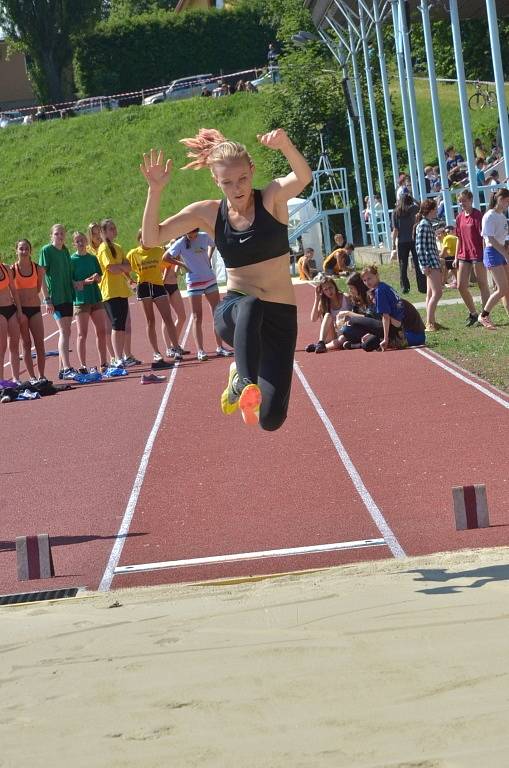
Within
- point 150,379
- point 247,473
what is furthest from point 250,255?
point 150,379

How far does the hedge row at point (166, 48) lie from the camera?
222 feet

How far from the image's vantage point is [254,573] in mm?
6895

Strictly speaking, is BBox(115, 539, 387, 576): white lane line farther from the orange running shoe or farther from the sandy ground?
the orange running shoe

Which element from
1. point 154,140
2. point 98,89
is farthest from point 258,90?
point 98,89

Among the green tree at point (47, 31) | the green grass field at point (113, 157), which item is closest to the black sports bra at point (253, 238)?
the green grass field at point (113, 157)

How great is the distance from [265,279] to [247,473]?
12.0 ft

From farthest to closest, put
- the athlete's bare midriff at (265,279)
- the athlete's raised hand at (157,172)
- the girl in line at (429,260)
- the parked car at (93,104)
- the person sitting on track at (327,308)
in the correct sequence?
the parked car at (93,104), the girl in line at (429,260), the person sitting on track at (327,308), the athlete's raised hand at (157,172), the athlete's bare midriff at (265,279)

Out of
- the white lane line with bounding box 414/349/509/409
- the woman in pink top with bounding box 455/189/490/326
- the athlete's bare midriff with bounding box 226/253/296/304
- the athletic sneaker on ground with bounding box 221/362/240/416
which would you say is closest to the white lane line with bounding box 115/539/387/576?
the athletic sneaker on ground with bounding box 221/362/240/416

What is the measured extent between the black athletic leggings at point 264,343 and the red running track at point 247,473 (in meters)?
1.25

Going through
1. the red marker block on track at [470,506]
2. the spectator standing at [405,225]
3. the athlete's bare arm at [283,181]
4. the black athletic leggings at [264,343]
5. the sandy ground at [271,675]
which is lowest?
the red marker block on track at [470,506]

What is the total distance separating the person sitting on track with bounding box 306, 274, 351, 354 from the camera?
1620 centimetres

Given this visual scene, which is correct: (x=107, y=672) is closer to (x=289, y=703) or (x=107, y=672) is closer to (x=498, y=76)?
(x=289, y=703)

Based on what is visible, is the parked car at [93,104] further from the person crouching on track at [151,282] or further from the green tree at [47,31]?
the person crouching on track at [151,282]

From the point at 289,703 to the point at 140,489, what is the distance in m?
5.17
